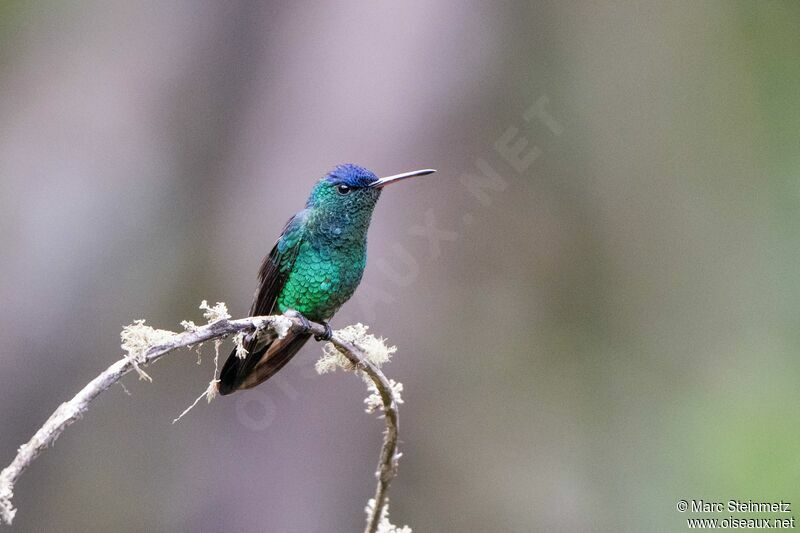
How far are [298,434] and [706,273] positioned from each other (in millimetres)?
3451

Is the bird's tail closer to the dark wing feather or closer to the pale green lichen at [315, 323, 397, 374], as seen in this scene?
the dark wing feather

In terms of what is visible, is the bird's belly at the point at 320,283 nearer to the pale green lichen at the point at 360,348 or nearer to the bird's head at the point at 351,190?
the bird's head at the point at 351,190

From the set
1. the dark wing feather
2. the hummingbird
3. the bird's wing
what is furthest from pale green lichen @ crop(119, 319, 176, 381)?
the bird's wing

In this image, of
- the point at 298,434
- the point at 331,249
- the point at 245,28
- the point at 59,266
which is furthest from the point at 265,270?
the point at 245,28

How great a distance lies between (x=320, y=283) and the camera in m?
3.49

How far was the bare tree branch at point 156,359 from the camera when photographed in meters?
1.36

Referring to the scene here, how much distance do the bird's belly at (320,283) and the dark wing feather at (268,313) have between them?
2.5 inches

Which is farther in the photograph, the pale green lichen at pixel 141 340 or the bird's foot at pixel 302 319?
the bird's foot at pixel 302 319

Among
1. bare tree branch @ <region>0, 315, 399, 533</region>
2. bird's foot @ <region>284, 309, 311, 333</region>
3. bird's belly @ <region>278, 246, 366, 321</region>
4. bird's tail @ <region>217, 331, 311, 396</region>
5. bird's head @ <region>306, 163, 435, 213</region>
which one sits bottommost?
bare tree branch @ <region>0, 315, 399, 533</region>

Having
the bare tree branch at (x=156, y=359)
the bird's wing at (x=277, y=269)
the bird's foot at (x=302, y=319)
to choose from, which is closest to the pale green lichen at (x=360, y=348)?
the bare tree branch at (x=156, y=359)

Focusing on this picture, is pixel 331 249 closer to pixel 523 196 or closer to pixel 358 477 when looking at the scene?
pixel 358 477

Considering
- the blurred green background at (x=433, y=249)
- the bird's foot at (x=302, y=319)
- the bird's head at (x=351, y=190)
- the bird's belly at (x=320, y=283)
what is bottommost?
the bird's foot at (x=302, y=319)

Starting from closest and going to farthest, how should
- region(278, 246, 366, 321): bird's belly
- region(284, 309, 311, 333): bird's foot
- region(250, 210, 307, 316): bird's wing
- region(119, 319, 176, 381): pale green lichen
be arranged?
1. region(119, 319, 176, 381): pale green lichen
2. region(284, 309, 311, 333): bird's foot
3. region(278, 246, 366, 321): bird's belly
4. region(250, 210, 307, 316): bird's wing

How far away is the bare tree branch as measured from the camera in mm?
1359
